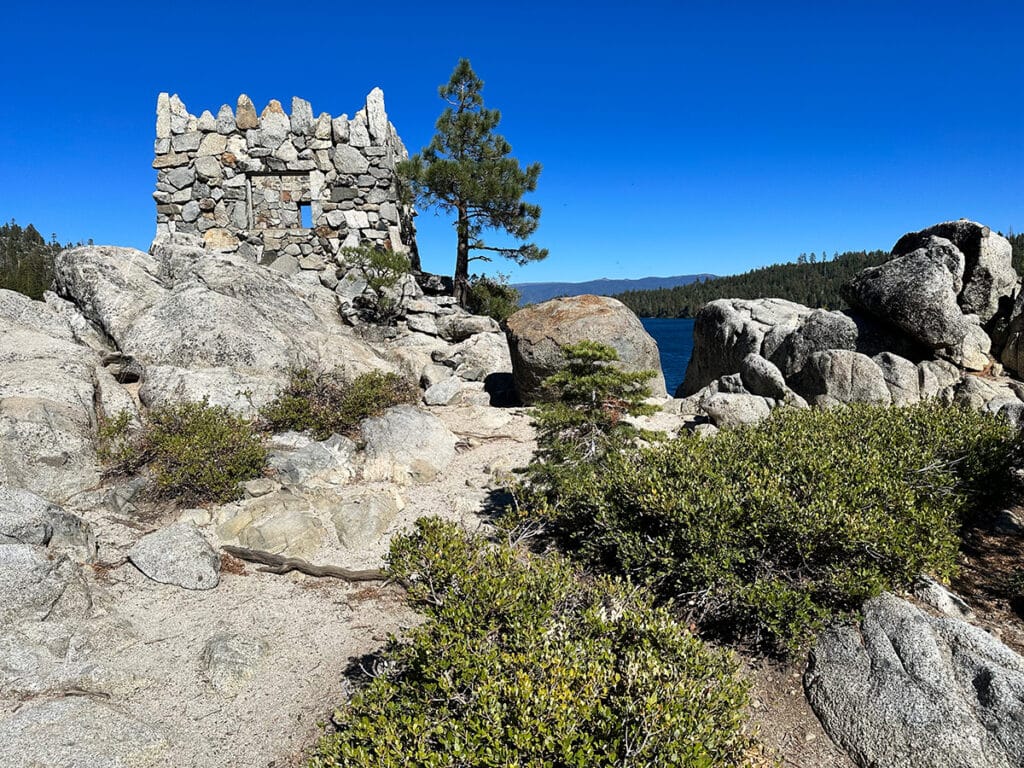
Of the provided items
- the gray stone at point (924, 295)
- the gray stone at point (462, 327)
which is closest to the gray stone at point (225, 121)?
the gray stone at point (462, 327)

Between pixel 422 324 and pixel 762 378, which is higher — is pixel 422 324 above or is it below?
above

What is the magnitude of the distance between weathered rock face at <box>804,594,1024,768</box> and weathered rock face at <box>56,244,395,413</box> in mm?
10370

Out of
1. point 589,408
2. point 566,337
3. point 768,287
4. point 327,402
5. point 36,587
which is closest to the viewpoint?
point 36,587

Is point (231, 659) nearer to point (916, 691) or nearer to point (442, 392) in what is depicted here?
point (916, 691)

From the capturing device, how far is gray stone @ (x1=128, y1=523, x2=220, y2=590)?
6.96 metres

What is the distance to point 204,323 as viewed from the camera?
42.1 feet

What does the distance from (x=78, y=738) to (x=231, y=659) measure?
128 cm

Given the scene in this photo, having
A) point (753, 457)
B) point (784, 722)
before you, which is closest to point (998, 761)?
point (784, 722)

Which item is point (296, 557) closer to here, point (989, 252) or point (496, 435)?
point (496, 435)

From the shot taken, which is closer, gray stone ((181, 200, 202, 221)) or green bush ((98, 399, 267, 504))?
green bush ((98, 399, 267, 504))

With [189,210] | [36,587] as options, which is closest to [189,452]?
[36,587]

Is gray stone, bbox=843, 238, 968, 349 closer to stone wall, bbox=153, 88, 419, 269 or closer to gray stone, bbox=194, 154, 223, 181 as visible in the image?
stone wall, bbox=153, 88, 419, 269

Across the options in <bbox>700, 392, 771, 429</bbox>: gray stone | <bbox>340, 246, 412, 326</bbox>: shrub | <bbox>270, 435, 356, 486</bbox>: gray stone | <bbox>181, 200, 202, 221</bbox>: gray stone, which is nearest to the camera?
<bbox>270, 435, 356, 486</bbox>: gray stone

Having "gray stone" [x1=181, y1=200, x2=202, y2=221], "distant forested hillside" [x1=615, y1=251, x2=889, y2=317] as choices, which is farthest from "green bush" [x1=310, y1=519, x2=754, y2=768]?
"distant forested hillside" [x1=615, y1=251, x2=889, y2=317]
